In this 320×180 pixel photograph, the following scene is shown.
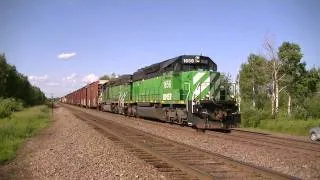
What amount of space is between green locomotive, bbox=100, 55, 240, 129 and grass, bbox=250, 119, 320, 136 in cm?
433

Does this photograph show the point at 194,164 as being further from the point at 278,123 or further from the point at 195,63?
the point at 278,123

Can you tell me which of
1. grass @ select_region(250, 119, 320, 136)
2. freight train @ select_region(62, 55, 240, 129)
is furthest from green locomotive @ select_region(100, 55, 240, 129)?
grass @ select_region(250, 119, 320, 136)

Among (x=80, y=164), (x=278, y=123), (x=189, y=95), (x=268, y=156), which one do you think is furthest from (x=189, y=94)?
(x=80, y=164)

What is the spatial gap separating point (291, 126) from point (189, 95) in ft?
20.5


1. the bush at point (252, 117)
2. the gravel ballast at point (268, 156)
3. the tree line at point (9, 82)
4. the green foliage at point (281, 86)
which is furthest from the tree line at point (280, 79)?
the tree line at point (9, 82)

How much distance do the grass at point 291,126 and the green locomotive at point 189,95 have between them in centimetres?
433

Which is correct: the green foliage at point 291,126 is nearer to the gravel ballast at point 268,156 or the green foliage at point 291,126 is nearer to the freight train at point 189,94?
the freight train at point 189,94

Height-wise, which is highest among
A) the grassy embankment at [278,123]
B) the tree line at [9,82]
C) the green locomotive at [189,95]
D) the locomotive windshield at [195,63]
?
the tree line at [9,82]

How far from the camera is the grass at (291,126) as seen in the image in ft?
73.3

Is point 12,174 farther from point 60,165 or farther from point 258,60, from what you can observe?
point 258,60

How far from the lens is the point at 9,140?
17.7 metres

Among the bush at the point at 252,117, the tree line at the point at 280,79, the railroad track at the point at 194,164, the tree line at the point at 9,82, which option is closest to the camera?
the railroad track at the point at 194,164

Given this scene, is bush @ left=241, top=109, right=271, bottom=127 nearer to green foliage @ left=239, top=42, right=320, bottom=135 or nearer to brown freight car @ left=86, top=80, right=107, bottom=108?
green foliage @ left=239, top=42, right=320, bottom=135

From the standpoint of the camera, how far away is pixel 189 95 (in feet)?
68.8
